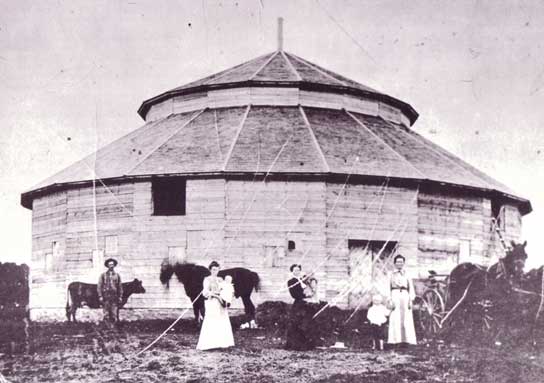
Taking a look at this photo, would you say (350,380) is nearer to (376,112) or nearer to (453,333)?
(453,333)

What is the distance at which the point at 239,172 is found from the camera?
76.1 feet

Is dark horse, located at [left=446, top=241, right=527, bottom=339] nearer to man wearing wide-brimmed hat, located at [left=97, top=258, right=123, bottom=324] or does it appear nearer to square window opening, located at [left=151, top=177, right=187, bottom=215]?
man wearing wide-brimmed hat, located at [left=97, top=258, right=123, bottom=324]

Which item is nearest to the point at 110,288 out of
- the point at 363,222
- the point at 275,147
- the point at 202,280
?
the point at 202,280

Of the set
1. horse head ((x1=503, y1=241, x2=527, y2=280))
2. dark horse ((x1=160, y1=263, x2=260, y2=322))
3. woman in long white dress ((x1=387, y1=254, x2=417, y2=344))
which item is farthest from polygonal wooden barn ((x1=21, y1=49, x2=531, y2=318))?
horse head ((x1=503, y1=241, x2=527, y2=280))

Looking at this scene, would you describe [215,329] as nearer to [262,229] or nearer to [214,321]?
[214,321]

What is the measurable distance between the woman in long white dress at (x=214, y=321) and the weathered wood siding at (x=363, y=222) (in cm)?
837

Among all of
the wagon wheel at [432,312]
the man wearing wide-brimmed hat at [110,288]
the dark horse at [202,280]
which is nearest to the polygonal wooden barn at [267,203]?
the dark horse at [202,280]

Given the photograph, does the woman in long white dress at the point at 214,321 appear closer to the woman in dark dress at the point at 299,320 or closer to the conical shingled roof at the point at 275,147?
the woman in dark dress at the point at 299,320

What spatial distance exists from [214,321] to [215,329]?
Answer: 0.53 feet

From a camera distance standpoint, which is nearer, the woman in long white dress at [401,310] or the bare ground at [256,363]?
the bare ground at [256,363]

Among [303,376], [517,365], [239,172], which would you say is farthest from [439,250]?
[303,376]

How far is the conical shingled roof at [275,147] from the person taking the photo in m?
24.0

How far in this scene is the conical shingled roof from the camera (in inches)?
945

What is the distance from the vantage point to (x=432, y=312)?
1814 cm
